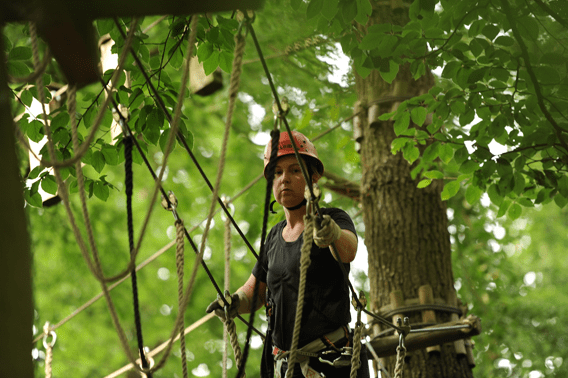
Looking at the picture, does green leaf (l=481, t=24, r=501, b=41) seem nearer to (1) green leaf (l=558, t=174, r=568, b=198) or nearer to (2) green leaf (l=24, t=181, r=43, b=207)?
(1) green leaf (l=558, t=174, r=568, b=198)

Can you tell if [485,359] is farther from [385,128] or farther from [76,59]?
[76,59]

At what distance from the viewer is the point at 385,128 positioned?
166 inches

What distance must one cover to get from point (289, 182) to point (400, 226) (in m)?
1.57

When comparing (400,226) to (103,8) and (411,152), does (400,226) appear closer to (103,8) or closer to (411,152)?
(411,152)

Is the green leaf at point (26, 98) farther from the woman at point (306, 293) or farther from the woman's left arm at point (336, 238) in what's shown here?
the woman's left arm at point (336, 238)

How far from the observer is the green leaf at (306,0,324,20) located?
8.41ft

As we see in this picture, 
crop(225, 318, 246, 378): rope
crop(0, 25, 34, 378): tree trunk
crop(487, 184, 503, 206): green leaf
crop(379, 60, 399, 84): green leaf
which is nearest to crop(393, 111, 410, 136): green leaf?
crop(379, 60, 399, 84): green leaf

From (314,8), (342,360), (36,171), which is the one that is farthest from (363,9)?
(36,171)

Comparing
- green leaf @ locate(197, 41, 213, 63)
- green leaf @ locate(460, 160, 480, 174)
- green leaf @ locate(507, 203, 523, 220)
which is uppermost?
green leaf @ locate(197, 41, 213, 63)

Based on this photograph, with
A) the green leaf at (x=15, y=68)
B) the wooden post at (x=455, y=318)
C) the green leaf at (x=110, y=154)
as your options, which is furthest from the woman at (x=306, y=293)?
the wooden post at (x=455, y=318)

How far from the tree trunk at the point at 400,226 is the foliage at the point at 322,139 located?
0.68 feet

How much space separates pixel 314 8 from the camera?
2.57 meters

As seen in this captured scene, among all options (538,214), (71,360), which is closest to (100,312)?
(71,360)

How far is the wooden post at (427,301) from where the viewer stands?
3.58 meters
